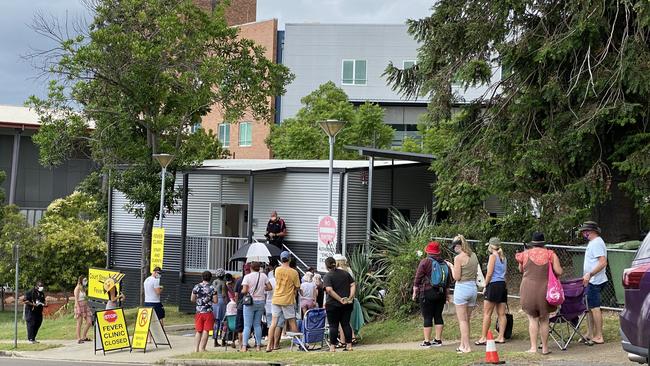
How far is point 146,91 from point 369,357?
45.7 feet

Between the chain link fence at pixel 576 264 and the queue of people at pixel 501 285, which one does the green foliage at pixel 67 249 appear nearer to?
the chain link fence at pixel 576 264

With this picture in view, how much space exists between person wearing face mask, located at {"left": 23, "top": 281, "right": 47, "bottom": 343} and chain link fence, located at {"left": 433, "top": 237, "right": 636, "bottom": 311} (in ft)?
33.7

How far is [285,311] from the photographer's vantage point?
651 inches

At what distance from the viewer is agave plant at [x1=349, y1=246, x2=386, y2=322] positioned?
64.7ft

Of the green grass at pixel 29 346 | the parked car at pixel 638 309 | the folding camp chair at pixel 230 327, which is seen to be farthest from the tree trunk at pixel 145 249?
the parked car at pixel 638 309

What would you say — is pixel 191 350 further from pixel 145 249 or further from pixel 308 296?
pixel 145 249

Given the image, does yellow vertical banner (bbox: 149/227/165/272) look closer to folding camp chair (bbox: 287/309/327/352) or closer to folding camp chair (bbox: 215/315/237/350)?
folding camp chair (bbox: 215/315/237/350)

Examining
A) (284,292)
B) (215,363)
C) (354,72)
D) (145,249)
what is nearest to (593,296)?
(284,292)

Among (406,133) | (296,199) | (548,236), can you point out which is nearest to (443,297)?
(548,236)

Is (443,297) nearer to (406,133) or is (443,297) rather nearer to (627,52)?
(627,52)

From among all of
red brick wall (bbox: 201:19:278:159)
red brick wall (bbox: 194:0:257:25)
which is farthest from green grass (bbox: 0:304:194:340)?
red brick wall (bbox: 194:0:257:25)

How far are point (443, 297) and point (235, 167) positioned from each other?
1234cm

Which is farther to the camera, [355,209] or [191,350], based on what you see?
[355,209]

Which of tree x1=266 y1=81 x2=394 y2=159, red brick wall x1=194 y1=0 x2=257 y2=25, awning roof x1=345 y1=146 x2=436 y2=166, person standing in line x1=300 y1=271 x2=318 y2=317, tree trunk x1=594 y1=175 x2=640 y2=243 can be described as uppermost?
red brick wall x1=194 y1=0 x2=257 y2=25
